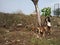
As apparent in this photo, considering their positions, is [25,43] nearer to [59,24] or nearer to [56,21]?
[59,24]

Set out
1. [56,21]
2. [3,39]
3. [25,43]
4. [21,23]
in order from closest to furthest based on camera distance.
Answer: [25,43] → [3,39] → [21,23] → [56,21]

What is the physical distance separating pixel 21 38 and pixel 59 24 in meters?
8.94

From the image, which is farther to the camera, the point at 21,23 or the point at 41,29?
the point at 21,23

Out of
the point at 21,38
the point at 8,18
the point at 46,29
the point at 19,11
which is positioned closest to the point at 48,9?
the point at 19,11

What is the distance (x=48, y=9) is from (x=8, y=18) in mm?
7479

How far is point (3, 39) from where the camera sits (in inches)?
539

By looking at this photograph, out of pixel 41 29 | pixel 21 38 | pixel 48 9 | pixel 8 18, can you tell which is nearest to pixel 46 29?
pixel 41 29

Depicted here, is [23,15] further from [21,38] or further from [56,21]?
[21,38]

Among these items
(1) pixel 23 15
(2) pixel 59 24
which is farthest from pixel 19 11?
(2) pixel 59 24

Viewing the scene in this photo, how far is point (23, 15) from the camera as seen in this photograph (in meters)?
24.0

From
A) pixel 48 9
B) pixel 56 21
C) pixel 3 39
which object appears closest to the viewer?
pixel 3 39

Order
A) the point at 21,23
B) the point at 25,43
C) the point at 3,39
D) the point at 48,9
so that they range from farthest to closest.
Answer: the point at 48,9
the point at 21,23
the point at 3,39
the point at 25,43

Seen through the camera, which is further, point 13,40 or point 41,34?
point 41,34

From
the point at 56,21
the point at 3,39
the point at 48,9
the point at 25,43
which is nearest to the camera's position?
the point at 25,43
